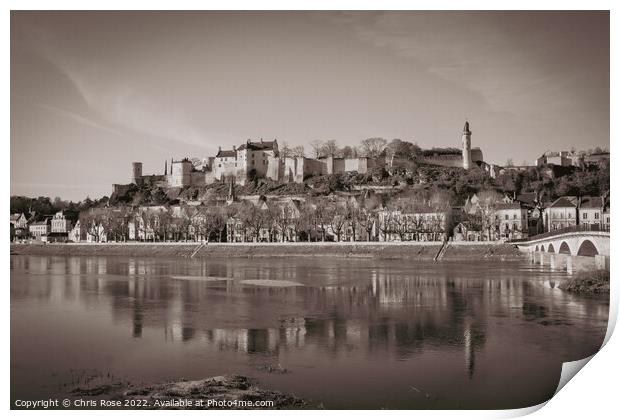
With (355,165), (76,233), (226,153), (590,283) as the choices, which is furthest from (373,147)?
(590,283)

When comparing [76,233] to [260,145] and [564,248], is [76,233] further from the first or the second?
[564,248]

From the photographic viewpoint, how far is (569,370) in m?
8.73

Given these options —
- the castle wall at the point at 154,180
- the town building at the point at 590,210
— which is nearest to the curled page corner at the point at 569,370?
the town building at the point at 590,210

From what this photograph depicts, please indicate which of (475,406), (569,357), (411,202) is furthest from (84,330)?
(411,202)

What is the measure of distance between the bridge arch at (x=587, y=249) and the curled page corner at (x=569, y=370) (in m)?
7.47

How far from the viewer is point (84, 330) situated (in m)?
10.4

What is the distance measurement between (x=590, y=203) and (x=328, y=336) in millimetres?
11924

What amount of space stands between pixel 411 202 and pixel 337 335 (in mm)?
25640

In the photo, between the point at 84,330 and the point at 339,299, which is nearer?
the point at 84,330

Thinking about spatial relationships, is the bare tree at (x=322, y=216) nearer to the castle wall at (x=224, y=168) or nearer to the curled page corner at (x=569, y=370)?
the castle wall at (x=224, y=168)

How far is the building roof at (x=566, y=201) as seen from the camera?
21095 millimetres

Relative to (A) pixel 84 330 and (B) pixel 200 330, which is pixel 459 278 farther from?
(A) pixel 84 330

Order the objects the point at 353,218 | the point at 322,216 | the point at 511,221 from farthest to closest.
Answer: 1. the point at 322,216
2. the point at 353,218
3. the point at 511,221
